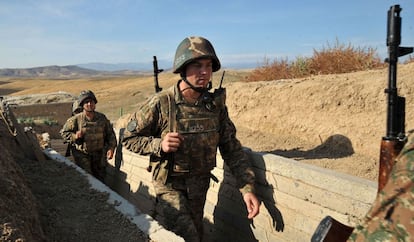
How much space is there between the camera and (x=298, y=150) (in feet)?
18.9

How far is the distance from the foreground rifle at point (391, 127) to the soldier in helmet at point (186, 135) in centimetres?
144

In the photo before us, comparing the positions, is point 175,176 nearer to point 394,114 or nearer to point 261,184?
point 261,184

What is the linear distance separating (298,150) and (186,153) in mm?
3048

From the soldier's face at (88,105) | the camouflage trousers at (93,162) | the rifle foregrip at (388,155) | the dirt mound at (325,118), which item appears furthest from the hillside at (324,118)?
the rifle foregrip at (388,155)

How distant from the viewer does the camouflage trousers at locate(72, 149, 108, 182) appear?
6.40 metres

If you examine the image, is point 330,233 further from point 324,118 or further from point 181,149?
point 324,118

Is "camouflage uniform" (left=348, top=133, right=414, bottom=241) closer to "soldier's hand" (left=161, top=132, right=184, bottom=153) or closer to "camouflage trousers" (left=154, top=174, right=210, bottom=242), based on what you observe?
"soldier's hand" (left=161, top=132, right=184, bottom=153)

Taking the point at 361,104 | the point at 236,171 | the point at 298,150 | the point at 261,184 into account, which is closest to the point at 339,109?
the point at 361,104

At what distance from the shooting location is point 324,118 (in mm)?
5828

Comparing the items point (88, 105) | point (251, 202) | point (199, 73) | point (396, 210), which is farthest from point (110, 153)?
point (396, 210)

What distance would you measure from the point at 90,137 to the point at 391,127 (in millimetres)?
5541

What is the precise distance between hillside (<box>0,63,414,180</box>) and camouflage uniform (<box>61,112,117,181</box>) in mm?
2382

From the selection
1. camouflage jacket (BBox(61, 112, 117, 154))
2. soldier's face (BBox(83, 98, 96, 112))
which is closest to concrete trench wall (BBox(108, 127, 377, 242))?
camouflage jacket (BBox(61, 112, 117, 154))

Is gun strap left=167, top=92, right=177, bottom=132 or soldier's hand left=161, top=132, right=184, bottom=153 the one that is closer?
soldier's hand left=161, top=132, right=184, bottom=153
